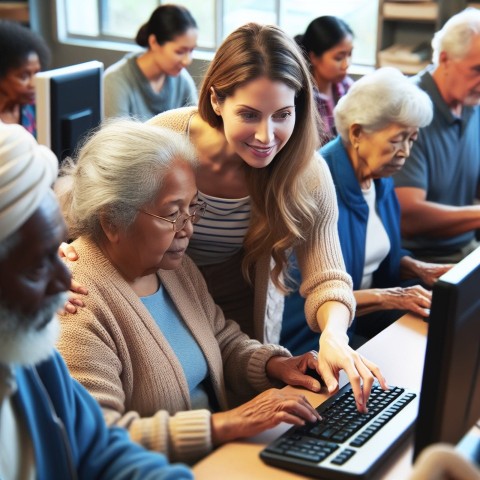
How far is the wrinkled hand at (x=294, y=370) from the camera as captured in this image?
1.74m

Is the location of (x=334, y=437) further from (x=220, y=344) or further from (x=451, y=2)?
(x=451, y=2)

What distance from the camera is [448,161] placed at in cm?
313

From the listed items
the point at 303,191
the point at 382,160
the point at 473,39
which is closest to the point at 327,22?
the point at 473,39

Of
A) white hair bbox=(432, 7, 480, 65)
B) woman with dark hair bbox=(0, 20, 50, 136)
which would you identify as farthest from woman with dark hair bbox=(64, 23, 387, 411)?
woman with dark hair bbox=(0, 20, 50, 136)

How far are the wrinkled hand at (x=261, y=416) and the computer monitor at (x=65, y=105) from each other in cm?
105

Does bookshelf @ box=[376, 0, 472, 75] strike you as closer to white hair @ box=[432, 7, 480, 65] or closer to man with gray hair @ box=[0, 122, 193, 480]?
white hair @ box=[432, 7, 480, 65]

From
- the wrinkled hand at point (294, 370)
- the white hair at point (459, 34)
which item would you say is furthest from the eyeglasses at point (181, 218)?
the white hair at point (459, 34)

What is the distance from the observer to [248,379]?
1.82 m

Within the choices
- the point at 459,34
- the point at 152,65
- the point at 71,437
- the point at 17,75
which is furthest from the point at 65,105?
the point at 152,65

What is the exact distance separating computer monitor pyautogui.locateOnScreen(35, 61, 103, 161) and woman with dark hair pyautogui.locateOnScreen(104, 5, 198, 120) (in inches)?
64.8

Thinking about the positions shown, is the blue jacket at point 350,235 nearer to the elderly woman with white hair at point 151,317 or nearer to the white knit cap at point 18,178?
the elderly woman with white hair at point 151,317

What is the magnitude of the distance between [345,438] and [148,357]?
408 millimetres

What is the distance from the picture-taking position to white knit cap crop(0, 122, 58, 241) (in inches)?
39.7

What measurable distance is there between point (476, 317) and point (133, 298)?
70cm
